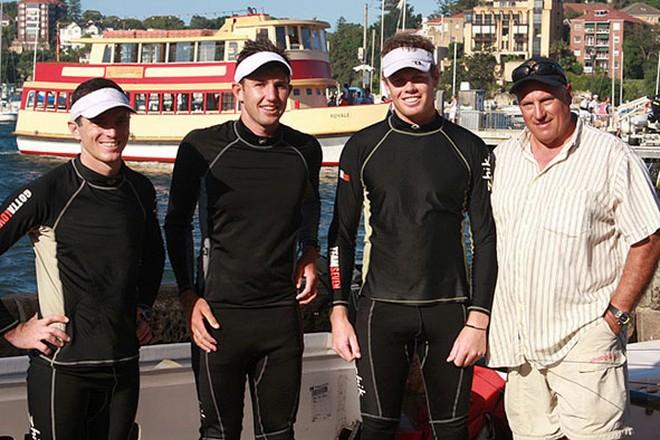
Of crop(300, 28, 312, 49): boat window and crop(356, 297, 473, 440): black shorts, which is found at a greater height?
crop(300, 28, 312, 49): boat window

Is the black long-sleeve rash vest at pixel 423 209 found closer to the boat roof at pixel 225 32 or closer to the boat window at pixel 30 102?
the boat roof at pixel 225 32

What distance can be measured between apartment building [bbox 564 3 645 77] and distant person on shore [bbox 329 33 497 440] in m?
121

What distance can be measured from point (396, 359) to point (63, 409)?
3.93 ft

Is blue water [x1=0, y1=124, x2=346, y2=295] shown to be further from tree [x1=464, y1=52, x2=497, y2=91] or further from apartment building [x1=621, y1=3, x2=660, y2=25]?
apartment building [x1=621, y1=3, x2=660, y2=25]

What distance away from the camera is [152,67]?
3538cm

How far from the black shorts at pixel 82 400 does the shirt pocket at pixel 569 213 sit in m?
1.52

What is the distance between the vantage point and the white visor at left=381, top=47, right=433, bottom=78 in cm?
367

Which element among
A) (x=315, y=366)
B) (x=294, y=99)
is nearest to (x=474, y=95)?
(x=294, y=99)

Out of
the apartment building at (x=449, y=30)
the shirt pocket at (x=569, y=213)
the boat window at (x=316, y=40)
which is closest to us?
the shirt pocket at (x=569, y=213)

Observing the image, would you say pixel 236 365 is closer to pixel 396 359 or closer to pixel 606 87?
pixel 396 359

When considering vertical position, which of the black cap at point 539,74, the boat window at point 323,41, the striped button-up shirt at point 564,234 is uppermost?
the boat window at point 323,41

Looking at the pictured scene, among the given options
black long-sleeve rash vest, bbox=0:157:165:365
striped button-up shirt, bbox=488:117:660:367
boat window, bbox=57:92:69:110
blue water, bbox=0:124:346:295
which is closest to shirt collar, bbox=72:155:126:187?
black long-sleeve rash vest, bbox=0:157:165:365

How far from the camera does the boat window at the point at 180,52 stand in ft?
115

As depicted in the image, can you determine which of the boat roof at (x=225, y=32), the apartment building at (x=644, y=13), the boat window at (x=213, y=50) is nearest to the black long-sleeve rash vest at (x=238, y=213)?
the boat roof at (x=225, y=32)
